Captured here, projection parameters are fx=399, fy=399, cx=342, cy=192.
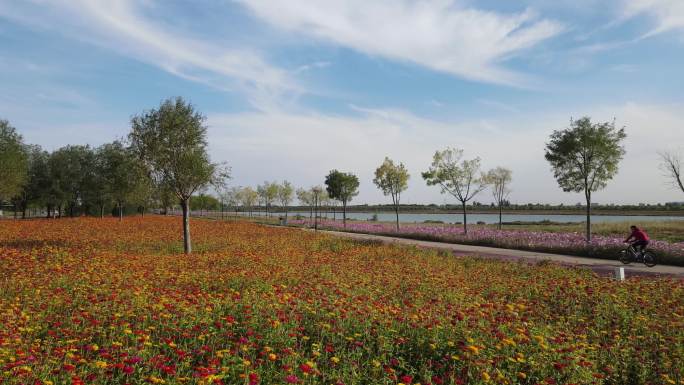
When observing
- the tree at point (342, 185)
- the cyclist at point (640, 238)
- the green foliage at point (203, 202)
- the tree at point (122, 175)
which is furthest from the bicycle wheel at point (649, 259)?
the green foliage at point (203, 202)

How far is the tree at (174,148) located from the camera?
62.5 feet

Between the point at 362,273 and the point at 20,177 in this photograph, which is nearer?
the point at 362,273

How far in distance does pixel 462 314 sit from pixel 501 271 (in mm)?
8100

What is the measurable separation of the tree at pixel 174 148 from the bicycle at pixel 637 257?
19.6 m

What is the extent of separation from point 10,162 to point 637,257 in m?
50.0

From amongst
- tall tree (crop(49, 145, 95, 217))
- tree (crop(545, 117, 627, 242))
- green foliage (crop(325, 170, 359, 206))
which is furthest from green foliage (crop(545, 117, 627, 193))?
tall tree (crop(49, 145, 95, 217))

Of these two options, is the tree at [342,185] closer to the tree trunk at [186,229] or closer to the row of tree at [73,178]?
the row of tree at [73,178]

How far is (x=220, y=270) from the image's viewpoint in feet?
38.4

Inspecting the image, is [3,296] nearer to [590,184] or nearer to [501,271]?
[501,271]

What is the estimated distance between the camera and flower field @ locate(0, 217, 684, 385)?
4.72m

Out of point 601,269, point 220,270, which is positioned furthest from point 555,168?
point 220,270

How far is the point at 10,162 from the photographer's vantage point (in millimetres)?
38656

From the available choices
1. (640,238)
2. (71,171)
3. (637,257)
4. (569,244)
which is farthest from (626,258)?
(71,171)

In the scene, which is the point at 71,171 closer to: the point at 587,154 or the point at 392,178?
the point at 392,178
